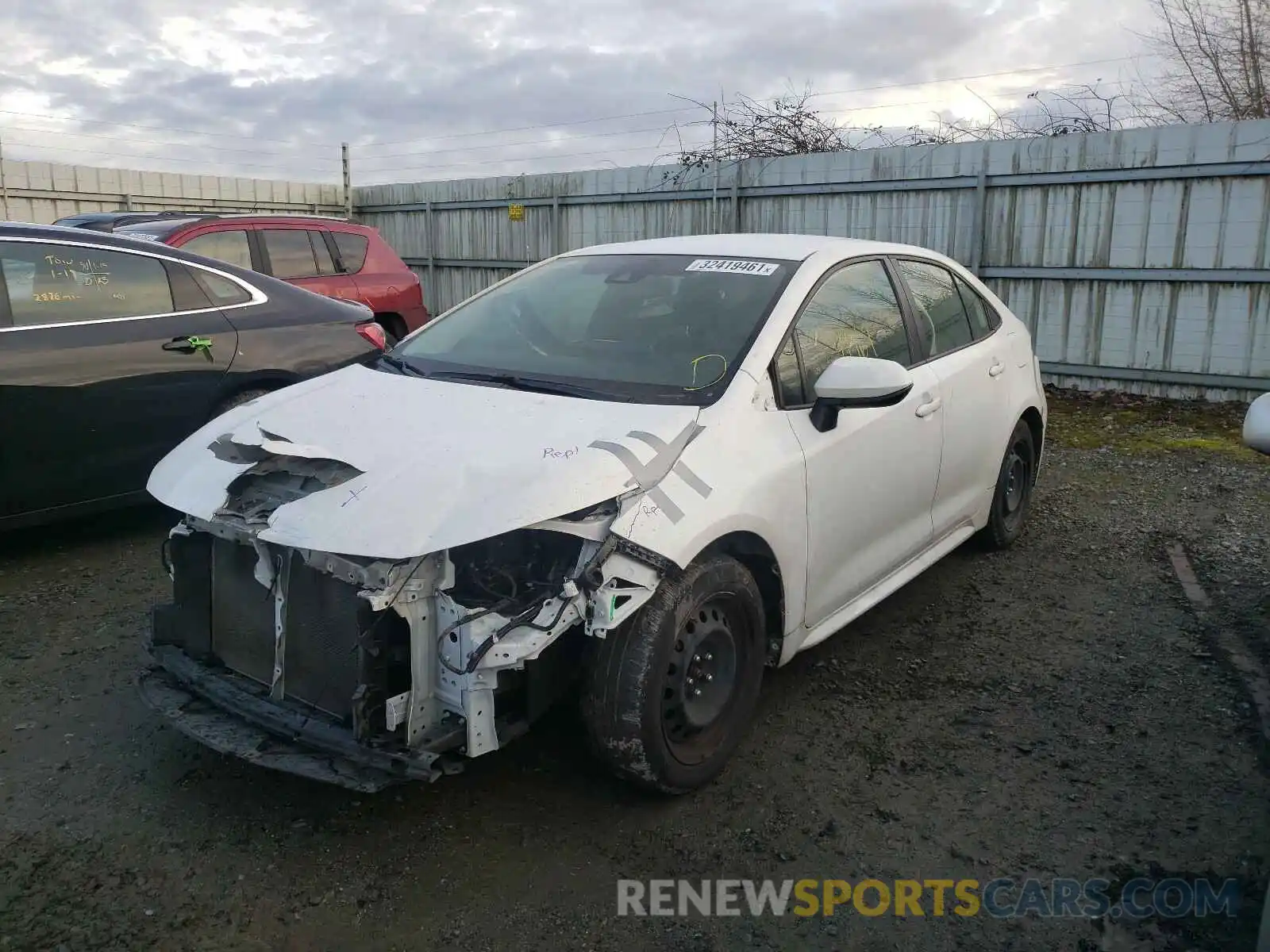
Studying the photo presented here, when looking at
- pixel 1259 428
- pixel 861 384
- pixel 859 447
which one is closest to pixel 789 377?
pixel 861 384

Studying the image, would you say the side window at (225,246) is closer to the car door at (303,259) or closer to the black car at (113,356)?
the car door at (303,259)

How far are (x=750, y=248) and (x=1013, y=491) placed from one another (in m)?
2.27

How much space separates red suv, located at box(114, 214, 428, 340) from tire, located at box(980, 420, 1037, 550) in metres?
6.17

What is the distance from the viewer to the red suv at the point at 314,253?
8.67 m

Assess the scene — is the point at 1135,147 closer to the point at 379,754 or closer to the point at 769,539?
the point at 769,539

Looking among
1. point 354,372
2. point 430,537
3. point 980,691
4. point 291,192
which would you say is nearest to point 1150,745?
point 980,691

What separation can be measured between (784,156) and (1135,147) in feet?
11.4

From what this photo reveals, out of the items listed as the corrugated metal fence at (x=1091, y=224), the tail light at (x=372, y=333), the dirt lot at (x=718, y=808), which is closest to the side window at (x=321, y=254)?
the tail light at (x=372, y=333)

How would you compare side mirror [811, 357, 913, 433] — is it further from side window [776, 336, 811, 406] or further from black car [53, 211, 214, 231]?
black car [53, 211, 214, 231]

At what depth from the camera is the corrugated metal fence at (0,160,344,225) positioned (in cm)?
1330

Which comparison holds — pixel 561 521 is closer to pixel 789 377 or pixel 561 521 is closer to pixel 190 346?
pixel 789 377

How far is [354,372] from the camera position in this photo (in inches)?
155

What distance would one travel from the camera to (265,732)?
288 centimetres

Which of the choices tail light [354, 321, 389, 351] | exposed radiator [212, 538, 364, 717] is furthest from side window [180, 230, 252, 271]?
exposed radiator [212, 538, 364, 717]
